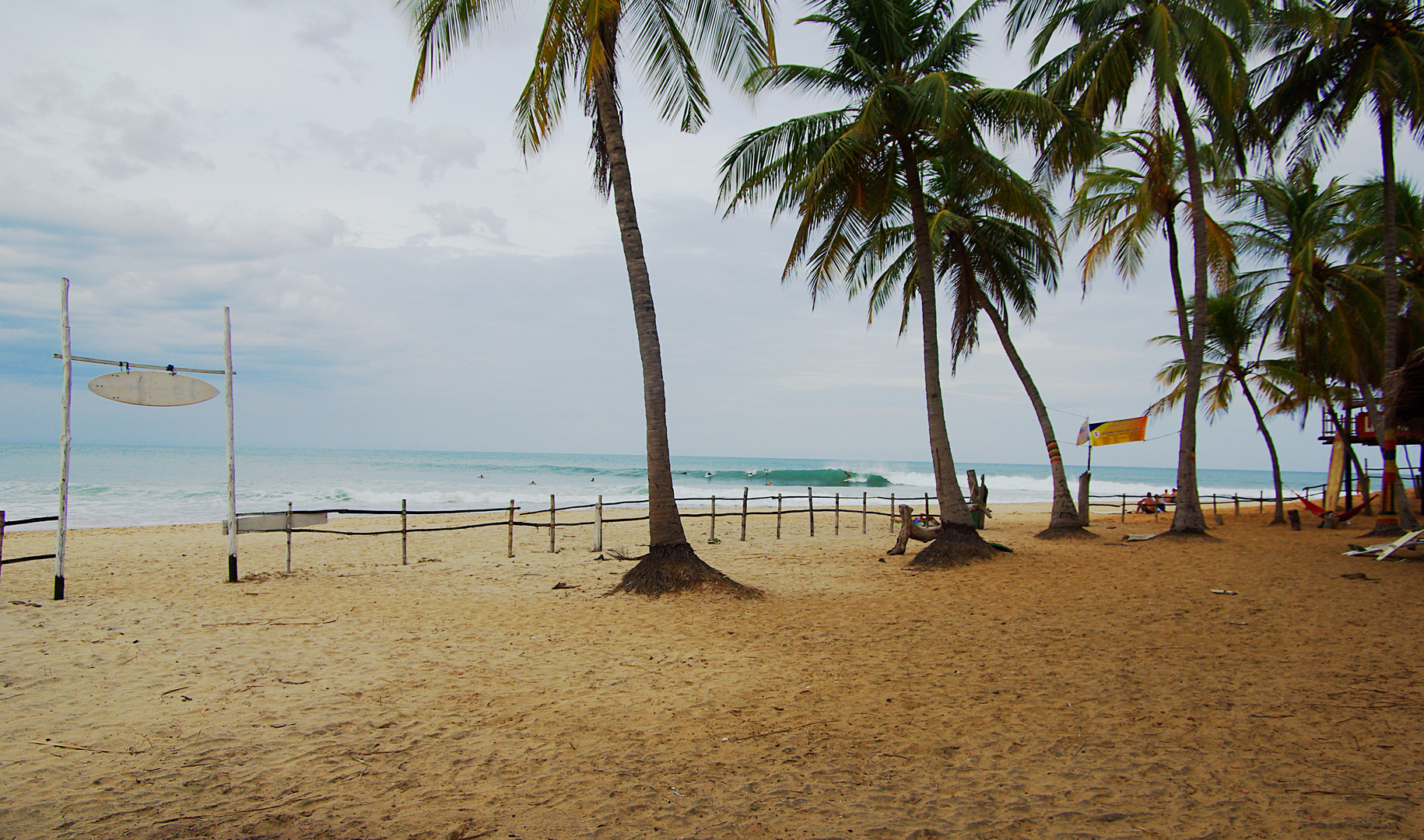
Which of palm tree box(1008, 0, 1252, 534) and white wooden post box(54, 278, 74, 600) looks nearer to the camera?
white wooden post box(54, 278, 74, 600)

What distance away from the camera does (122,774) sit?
3.05 meters

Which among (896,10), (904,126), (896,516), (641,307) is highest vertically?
(896,10)

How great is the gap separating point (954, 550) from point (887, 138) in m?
5.58

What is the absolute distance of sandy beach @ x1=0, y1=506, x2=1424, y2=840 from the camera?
9.05ft

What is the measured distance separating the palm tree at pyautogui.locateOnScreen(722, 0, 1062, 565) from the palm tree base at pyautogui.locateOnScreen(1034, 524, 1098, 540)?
12.1 feet

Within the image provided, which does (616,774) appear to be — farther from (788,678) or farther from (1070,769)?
(1070,769)

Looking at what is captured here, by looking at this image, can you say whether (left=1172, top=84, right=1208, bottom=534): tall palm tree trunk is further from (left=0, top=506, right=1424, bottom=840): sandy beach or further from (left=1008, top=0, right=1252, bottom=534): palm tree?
(left=0, top=506, right=1424, bottom=840): sandy beach

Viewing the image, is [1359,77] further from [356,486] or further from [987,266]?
[356,486]

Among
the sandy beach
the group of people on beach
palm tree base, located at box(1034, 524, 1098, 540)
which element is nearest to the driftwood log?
the sandy beach

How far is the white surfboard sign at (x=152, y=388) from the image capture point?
22.7 feet

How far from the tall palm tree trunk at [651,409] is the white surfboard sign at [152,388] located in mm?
4598

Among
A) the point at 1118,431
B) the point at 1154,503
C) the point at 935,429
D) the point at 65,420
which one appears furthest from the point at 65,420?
the point at 1154,503

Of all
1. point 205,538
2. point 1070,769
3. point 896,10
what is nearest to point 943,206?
point 896,10

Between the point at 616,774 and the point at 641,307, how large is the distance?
17.1ft
